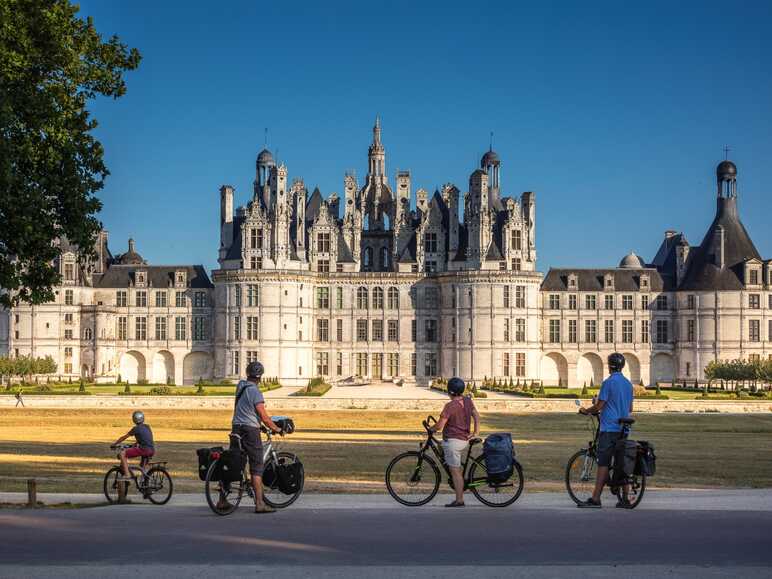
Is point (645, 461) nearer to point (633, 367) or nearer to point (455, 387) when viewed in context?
point (455, 387)

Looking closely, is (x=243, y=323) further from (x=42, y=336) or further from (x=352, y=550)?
(x=352, y=550)

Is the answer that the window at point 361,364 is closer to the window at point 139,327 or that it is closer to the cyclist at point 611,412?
the window at point 139,327

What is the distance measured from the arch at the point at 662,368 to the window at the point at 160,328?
3745 centimetres

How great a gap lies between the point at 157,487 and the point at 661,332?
7448 cm

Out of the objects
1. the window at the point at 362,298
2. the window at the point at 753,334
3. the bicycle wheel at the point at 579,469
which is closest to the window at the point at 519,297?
the window at the point at 362,298

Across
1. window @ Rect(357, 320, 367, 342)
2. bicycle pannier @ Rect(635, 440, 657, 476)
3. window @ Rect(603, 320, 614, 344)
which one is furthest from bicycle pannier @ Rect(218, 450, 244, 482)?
window @ Rect(603, 320, 614, 344)

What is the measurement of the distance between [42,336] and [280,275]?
60.6 ft

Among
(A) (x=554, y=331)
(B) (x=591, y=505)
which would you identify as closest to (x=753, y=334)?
(A) (x=554, y=331)

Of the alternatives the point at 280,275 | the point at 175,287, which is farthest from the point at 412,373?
the point at 175,287

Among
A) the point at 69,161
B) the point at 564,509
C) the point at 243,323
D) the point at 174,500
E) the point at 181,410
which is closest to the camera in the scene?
the point at 564,509

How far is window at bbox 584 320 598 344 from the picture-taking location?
88.1 meters

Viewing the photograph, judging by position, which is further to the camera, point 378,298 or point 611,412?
point 378,298

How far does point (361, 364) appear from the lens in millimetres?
87188

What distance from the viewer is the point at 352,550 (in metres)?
12.9
